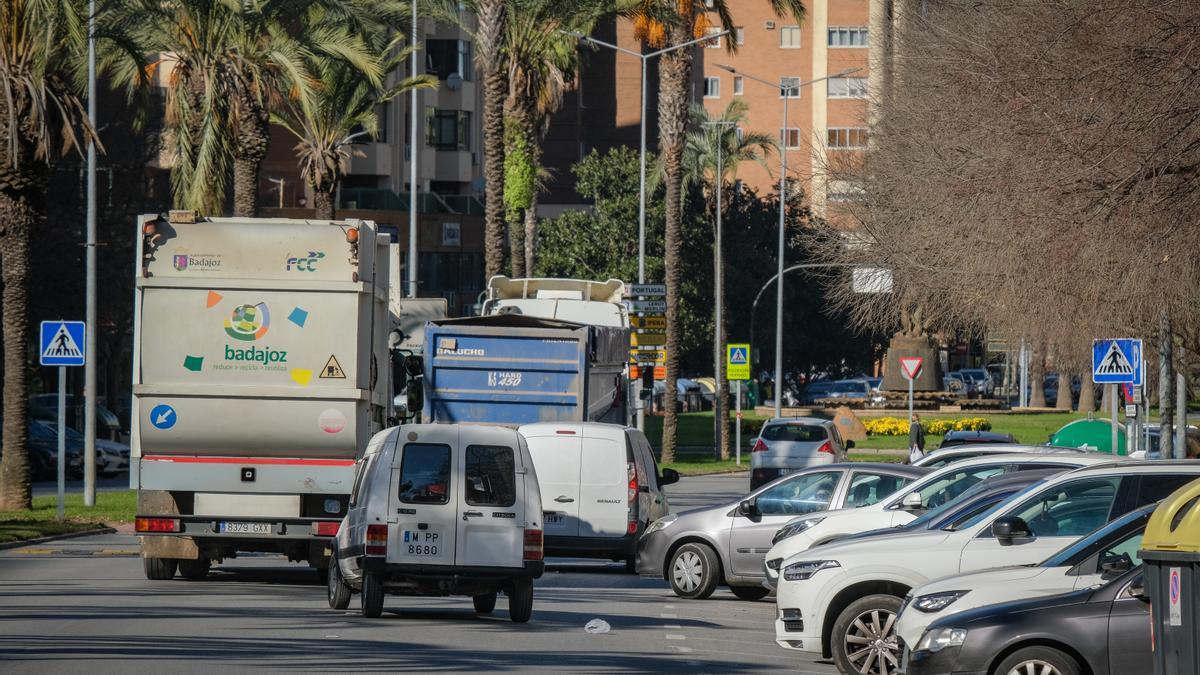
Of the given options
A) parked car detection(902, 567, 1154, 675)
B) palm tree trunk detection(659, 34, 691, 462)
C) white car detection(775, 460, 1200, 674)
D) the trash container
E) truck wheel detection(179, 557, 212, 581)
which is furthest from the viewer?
palm tree trunk detection(659, 34, 691, 462)

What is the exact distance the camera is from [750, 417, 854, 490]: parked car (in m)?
32.4

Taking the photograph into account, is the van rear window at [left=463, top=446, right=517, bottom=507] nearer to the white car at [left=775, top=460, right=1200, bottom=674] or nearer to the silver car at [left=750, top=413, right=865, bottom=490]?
the white car at [left=775, top=460, right=1200, bottom=674]

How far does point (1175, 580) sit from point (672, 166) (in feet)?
131

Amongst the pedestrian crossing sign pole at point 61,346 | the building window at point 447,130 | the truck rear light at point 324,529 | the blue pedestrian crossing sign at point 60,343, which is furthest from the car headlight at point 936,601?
the building window at point 447,130

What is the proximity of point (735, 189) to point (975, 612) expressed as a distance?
233ft

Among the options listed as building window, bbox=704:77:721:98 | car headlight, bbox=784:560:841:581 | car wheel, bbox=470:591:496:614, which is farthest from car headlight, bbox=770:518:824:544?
building window, bbox=704:77:721:98

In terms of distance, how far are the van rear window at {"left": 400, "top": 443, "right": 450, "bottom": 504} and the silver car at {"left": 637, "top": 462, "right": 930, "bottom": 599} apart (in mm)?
4318

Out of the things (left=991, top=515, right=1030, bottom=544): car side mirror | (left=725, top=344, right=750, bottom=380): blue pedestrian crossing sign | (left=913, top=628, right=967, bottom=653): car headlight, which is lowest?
(left=913, top=628, right=967, bottom=653): car headlight

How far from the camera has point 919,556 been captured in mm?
12508

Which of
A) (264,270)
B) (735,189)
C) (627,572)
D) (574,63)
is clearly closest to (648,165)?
(735,189)

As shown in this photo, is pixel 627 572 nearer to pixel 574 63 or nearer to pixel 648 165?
pixel 574 63

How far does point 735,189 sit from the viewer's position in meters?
80.4

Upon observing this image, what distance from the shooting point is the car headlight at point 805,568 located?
12.8 m

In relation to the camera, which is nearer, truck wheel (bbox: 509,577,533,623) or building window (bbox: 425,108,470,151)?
truck wheel (bbox: 509,577,533,623)
